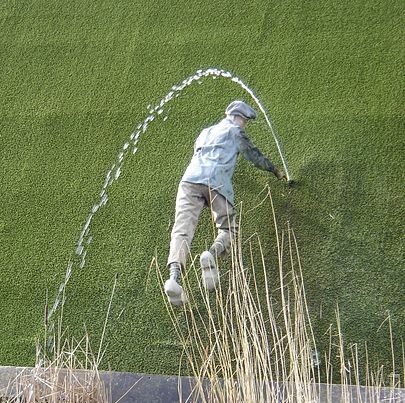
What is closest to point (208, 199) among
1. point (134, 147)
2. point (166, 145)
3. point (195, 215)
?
point (195, 215)

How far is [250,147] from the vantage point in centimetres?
325

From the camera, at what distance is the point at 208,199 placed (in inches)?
119

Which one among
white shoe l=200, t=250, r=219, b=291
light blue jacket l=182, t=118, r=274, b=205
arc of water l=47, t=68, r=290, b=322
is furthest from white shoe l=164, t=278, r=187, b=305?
arc of water l=47, t=68, r=290, b=322

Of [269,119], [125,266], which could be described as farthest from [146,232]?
[269,119]

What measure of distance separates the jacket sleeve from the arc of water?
0.30 meters

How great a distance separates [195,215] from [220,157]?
294mm

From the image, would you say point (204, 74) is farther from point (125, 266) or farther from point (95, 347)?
point (95, 347)

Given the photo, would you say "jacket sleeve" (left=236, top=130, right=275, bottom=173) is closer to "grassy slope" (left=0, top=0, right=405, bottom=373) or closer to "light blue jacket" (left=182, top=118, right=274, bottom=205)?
"light blue jacket" (left=182, top=118, right=274, bottom=205)

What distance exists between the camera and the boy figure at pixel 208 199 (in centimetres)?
278

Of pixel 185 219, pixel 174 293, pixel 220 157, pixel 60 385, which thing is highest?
pixel 220 157

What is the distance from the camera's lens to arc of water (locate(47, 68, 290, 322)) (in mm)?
3582

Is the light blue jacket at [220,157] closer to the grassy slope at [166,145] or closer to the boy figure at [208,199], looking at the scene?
the boy figure at [208,199]

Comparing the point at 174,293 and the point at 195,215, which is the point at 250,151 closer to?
the point at 195,215

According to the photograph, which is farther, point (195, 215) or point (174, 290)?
point (195, 215)
